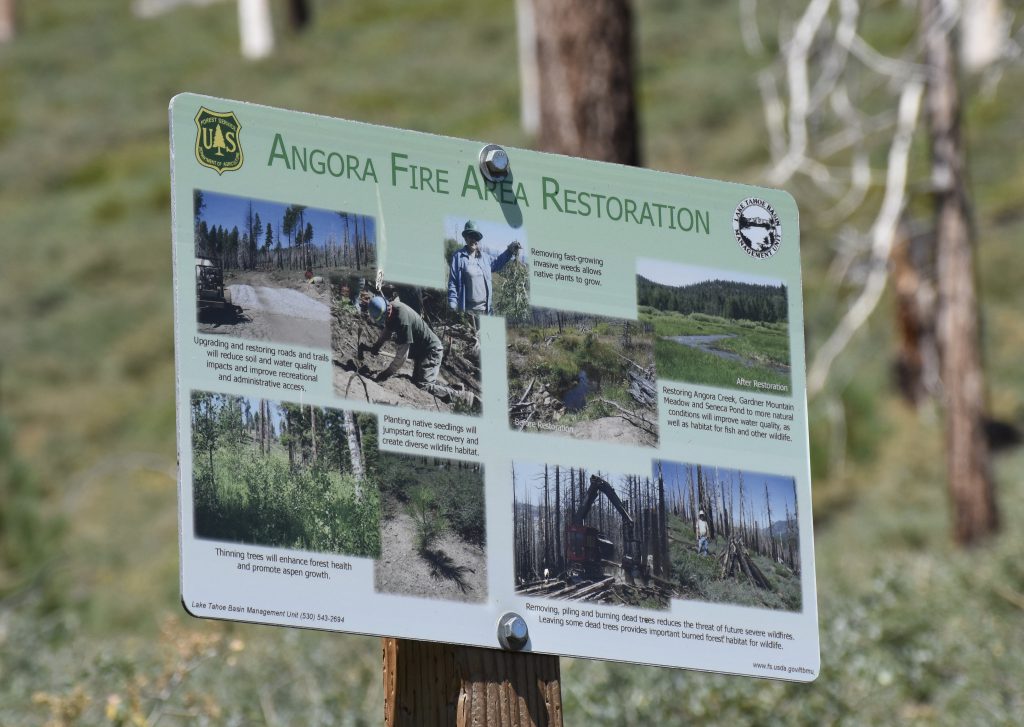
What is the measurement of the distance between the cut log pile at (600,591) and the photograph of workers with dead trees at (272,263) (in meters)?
0.61

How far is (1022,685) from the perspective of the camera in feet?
19.3

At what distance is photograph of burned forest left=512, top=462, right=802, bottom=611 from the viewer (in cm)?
281

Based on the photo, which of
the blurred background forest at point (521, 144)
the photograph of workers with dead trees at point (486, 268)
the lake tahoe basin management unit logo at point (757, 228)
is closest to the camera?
the photograph of workers with dead trees at point (486, 268)

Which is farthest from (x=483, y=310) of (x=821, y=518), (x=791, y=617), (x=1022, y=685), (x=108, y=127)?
(x=108, y=127)

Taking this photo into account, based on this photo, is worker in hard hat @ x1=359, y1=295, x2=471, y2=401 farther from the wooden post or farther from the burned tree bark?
the burned tree bark

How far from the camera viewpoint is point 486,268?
289cm

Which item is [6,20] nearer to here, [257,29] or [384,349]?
[257,29]

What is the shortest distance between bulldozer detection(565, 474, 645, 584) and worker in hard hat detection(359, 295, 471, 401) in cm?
35

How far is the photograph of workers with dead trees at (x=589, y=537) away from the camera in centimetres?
279

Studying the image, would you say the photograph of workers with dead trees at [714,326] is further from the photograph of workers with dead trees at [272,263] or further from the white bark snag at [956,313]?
the white bark snag at [956,313]

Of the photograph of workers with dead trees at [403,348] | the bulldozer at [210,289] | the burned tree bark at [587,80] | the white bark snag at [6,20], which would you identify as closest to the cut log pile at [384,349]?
the photograph of workers with dead trees at [403,348]

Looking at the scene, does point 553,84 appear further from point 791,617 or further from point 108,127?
point 108,127

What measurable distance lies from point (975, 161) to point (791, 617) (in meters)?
19.7

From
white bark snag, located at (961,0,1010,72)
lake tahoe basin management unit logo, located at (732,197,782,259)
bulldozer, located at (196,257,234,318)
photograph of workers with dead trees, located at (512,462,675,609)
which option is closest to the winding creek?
lake tahoe basin management unit logo, located at (732,197,782,259)
